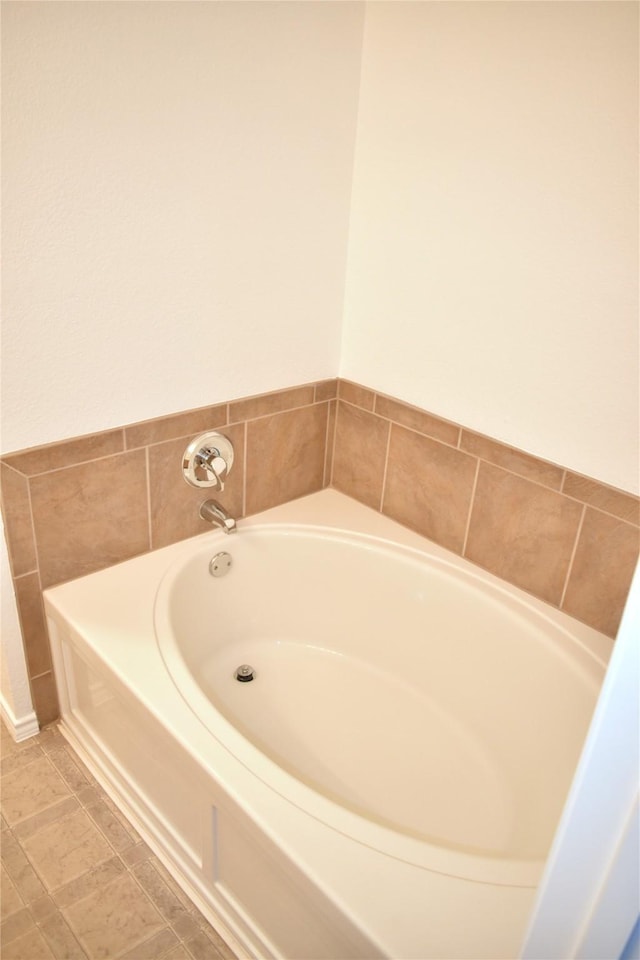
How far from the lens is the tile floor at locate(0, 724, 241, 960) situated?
1.51m

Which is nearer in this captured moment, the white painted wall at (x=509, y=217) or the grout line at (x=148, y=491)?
the white painted wall at (x=509, y=217)

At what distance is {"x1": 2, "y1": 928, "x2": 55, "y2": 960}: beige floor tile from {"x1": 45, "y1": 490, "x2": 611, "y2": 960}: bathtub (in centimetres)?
29

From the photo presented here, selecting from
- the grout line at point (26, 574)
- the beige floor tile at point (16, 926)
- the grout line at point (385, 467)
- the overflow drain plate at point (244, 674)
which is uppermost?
the grout line at point (385, 467)

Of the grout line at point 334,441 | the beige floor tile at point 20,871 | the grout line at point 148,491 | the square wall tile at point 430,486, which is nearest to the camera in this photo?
the beige floor tile at point 20,871

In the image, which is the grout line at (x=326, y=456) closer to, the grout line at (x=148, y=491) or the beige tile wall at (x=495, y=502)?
the beige tile wall at (x=495, y=502)

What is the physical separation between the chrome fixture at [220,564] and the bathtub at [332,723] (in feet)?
0.04

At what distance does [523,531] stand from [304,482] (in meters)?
0.74

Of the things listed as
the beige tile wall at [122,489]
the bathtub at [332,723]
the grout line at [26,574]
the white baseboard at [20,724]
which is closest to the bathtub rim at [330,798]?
the bathtub at [332,723]

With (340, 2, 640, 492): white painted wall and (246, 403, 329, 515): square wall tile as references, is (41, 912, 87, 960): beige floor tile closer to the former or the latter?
(246, 403, 329, 515): square wall tile

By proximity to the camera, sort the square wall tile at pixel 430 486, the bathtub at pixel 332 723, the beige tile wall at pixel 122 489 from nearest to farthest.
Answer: the bathtub at pixel 332 723
the beige tile wall at pixel 122 489
the square wall tile at pixel 430 486

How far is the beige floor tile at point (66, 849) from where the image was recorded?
1.64 metres

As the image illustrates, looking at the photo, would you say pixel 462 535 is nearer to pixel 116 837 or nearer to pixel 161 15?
pixel 116 837

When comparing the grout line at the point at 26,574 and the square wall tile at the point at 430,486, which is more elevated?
the square wall tile at the point at 430,486

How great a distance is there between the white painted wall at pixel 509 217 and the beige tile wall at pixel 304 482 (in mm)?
98
